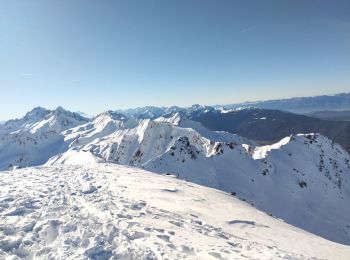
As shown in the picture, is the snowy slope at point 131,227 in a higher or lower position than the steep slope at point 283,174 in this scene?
higher

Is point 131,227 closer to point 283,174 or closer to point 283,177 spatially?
point 283,177

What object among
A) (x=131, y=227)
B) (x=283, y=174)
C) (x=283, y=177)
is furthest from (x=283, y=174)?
(x=131, y=227)

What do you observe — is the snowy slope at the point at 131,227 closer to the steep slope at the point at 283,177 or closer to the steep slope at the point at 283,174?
the steep slope at the point at 283,174

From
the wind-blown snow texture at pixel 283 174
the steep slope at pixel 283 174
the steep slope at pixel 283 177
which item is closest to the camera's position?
the wind-blown snow texture at pixel 283 174

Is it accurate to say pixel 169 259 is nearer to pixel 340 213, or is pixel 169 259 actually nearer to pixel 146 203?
pixel 146 203

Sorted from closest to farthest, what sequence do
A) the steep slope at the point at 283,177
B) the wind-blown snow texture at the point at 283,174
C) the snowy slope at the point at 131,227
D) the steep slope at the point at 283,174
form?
the snowy slope at the point at 131,227 → the wind-blown snow texture at the point at 283,174 → the steep slope at the point at 283,177 → the steep slope at the point at 283,174

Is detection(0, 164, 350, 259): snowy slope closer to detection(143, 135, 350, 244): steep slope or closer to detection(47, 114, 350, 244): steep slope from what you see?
detection(47, 114, 350, 244): steep slope

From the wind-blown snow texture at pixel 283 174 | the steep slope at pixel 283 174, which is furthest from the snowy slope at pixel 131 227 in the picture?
the steep slope at pixel 283 174

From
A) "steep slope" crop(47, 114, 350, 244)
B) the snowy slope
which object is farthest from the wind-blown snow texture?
the snowy slope
